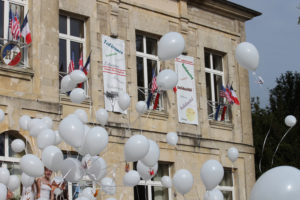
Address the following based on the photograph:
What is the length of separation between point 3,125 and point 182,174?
15.2 feet

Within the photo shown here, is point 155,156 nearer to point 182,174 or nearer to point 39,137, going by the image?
point 182,174

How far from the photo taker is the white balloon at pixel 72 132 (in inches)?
323

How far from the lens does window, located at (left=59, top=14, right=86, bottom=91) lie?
14.3 metres

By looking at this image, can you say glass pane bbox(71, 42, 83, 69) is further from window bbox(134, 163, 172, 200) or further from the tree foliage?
the tree foliage

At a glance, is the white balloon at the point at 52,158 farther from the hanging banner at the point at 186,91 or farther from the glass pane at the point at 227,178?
the glass pane at the point at 227,178

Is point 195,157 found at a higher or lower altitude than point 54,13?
lower

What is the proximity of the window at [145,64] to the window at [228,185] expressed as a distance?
2998 mm

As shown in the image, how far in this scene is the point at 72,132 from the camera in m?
8.19

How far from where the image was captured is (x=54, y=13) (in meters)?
14.0

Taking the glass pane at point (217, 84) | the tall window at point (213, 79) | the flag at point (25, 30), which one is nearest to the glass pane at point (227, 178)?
the tall window at point (213, 79)

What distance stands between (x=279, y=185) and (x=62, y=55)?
9.94 m

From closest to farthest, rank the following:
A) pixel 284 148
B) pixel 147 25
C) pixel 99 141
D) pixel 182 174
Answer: pixel 99 141 → pixel 182 174 → pixel 147 25 → pixel 284 148

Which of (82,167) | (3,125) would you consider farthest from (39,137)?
(3,125)

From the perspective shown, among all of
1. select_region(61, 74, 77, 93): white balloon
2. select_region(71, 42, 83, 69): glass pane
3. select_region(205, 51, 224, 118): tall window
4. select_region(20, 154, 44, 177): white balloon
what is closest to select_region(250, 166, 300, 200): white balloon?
select_region(20, 154, 44, 177): white balloon
